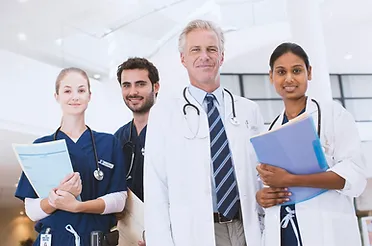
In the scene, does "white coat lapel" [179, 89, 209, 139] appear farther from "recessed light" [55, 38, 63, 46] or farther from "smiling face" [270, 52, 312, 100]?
"recessed light" [55, 38, 63, 46]

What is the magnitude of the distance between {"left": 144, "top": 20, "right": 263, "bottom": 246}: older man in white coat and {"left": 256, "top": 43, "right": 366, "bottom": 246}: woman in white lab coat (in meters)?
0.12

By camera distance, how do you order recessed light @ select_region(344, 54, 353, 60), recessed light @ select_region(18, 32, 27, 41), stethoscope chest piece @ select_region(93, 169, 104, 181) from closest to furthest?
stethoscope chest piece @ select_region(93, 169, 104, 181)
recessed light @ select_region(18, 32, 27, 41)
recessed light @ select_region(344, 54, 353, 60)

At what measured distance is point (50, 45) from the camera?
7.57 meters

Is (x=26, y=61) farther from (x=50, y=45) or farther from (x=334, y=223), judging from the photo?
(x=334, y=223)

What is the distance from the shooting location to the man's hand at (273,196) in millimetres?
1795

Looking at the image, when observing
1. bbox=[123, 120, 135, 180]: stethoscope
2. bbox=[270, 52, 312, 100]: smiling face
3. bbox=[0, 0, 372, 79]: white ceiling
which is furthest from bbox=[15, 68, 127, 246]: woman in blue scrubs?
bbox=[0, 0, 372, 79]: white ceiling

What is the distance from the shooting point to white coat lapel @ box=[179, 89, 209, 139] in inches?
77.4

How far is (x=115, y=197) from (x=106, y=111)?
6.26 metres

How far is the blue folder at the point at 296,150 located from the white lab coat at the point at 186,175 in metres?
0.20

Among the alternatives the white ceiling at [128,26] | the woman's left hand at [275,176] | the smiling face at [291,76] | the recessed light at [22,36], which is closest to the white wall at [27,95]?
the white ceiling at [128,26]

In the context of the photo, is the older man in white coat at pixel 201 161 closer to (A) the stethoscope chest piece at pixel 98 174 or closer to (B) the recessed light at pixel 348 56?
(A) the stethoscope chest piece at pixel 98 174

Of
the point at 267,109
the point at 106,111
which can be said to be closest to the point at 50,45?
the point at 106,111

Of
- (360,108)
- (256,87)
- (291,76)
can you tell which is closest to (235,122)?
(291,76)

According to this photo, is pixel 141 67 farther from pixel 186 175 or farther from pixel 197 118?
pixel 186 175
